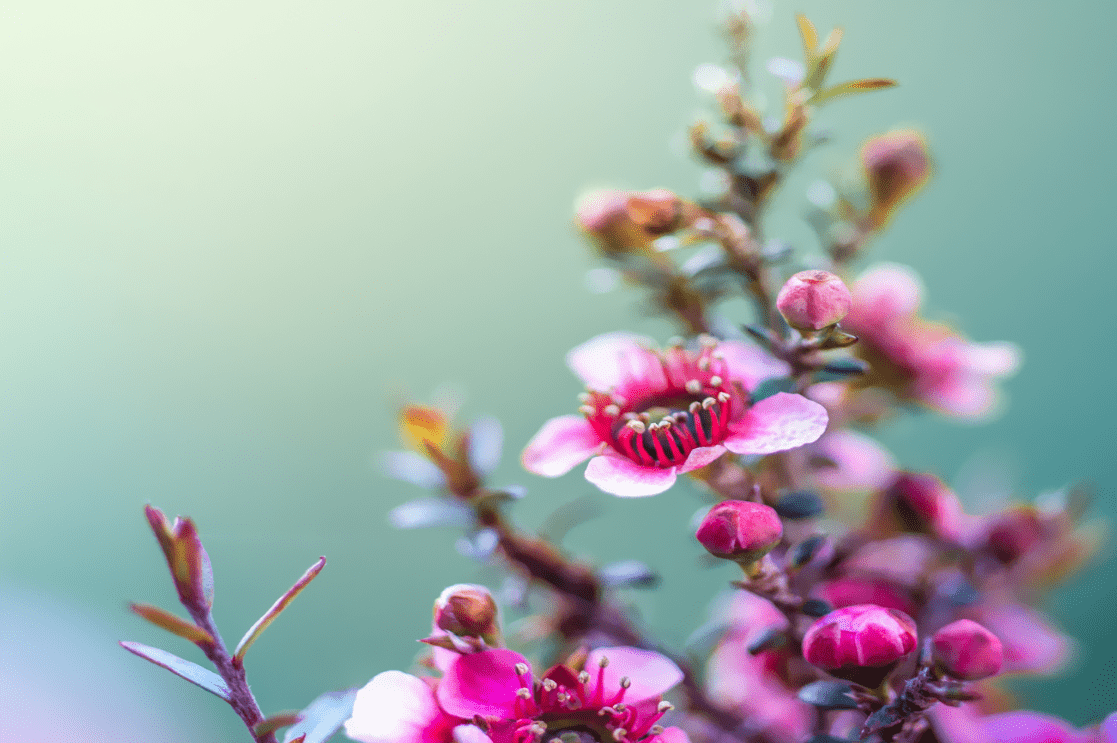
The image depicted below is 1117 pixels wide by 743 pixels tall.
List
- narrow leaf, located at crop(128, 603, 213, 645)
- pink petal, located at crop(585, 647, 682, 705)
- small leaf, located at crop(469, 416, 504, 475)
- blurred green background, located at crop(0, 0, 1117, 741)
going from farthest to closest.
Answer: blurred green background, located at crop(0, 0, 1117, 741)
small leaf, located at crop(469, 416, 504, 475)
pink petal, located at crop(585, 647, 682, 705)
narrow leaf, located at crop(128, 603, 213, 645)

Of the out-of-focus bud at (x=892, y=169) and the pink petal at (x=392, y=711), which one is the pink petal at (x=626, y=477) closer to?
the pink petal at (x=392, y=711)

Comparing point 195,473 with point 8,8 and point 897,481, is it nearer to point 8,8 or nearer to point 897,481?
point 8,8

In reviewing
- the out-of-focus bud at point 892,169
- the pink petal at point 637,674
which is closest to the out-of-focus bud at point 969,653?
the pink petal at point 637,674

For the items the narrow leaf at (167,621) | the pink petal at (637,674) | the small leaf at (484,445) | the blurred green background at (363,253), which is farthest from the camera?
the blurred green background at (363,253)

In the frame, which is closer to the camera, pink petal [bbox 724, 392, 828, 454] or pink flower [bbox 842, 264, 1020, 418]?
pink petal [bbox 724, 392, 828, 454]

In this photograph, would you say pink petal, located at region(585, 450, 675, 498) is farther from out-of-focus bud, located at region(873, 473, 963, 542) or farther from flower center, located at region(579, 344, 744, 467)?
out-of-focus bud, located at region(873, 473, 963, 542)

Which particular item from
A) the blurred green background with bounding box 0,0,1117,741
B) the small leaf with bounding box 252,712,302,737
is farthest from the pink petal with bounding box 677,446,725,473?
the blurred green background with bounding box 0,0,1117,741

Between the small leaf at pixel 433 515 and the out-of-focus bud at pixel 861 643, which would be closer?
the out-of-focus bud at pixel 861 643

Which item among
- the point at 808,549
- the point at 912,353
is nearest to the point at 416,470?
the point at 808,549

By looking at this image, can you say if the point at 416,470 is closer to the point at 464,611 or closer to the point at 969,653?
the point at 464,611
